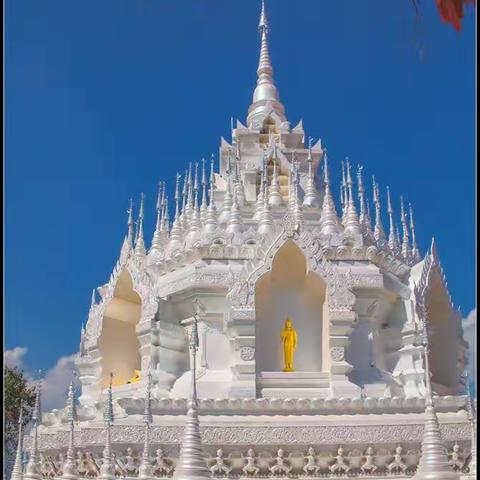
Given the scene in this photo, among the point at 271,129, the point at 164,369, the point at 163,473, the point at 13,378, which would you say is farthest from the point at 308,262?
the point at 13,378

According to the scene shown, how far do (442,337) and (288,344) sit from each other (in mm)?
4376

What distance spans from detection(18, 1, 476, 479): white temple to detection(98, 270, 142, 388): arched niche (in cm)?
3

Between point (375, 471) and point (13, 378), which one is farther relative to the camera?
point (13, 378)

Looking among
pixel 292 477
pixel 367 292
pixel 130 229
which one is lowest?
pixel 292 477

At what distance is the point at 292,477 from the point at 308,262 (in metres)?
4.38

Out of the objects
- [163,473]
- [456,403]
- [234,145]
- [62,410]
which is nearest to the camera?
[163,473]

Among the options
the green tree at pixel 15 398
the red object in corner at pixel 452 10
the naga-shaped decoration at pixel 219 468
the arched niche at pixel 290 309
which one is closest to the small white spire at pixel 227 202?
the arched niche at pixel 290 309

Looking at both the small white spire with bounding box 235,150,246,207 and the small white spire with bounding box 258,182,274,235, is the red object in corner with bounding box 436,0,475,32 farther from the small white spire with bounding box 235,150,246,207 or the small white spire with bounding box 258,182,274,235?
the small white spire with bounding box 235,150,246,207

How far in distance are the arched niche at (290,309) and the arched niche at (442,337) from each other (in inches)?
119

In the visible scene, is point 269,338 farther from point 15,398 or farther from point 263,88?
point 15,398

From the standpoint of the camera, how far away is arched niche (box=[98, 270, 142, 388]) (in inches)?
690

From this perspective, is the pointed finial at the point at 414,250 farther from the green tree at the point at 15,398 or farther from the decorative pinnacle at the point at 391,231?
the green tree at the point at 15,398

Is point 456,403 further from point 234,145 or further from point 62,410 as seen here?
point 234,145

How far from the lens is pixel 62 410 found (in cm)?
1450
